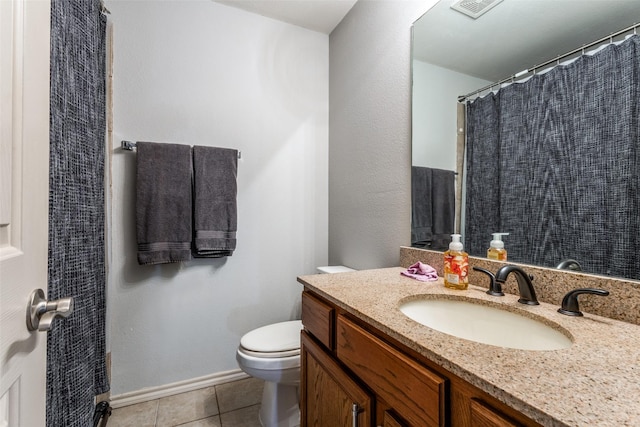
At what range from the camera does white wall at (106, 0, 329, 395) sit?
155 cm

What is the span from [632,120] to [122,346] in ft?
7.50

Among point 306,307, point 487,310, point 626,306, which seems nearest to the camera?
point 626,306

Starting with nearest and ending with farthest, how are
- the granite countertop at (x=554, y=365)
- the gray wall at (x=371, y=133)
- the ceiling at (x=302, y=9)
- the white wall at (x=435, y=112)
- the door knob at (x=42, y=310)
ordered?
1. the granite countertop at (x=554, y=365)
2. the door knob at (x=42, y=310)
3. the white wall at (x=435, y=112)
4. the gray wall at (x=371, y=133)
5. the ceiling at (x=302, y=9)

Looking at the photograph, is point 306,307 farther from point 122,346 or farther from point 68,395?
point 122,346

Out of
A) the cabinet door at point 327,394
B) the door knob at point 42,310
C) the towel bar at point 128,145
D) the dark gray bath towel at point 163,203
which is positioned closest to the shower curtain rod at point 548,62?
the cabinet door at point 327,394

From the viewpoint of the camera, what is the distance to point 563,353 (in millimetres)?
512

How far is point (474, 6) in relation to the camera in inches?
43.1

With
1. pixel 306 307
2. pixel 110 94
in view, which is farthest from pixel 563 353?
pixel 110 94

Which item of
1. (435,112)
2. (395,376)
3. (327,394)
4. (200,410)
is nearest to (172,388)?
(200,410)

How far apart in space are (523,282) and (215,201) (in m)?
→ 1.51

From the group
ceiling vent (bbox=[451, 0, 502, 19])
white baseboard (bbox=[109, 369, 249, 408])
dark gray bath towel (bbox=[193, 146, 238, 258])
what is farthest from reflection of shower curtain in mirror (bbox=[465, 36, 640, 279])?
white baseboard (bbox=[109, 369, 249, 408])

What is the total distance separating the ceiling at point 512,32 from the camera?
0.76m

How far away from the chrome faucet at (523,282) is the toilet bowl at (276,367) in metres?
0.95

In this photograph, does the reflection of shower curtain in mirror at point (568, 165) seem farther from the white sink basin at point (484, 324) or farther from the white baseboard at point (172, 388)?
the white baseboard at point (172, 388)
